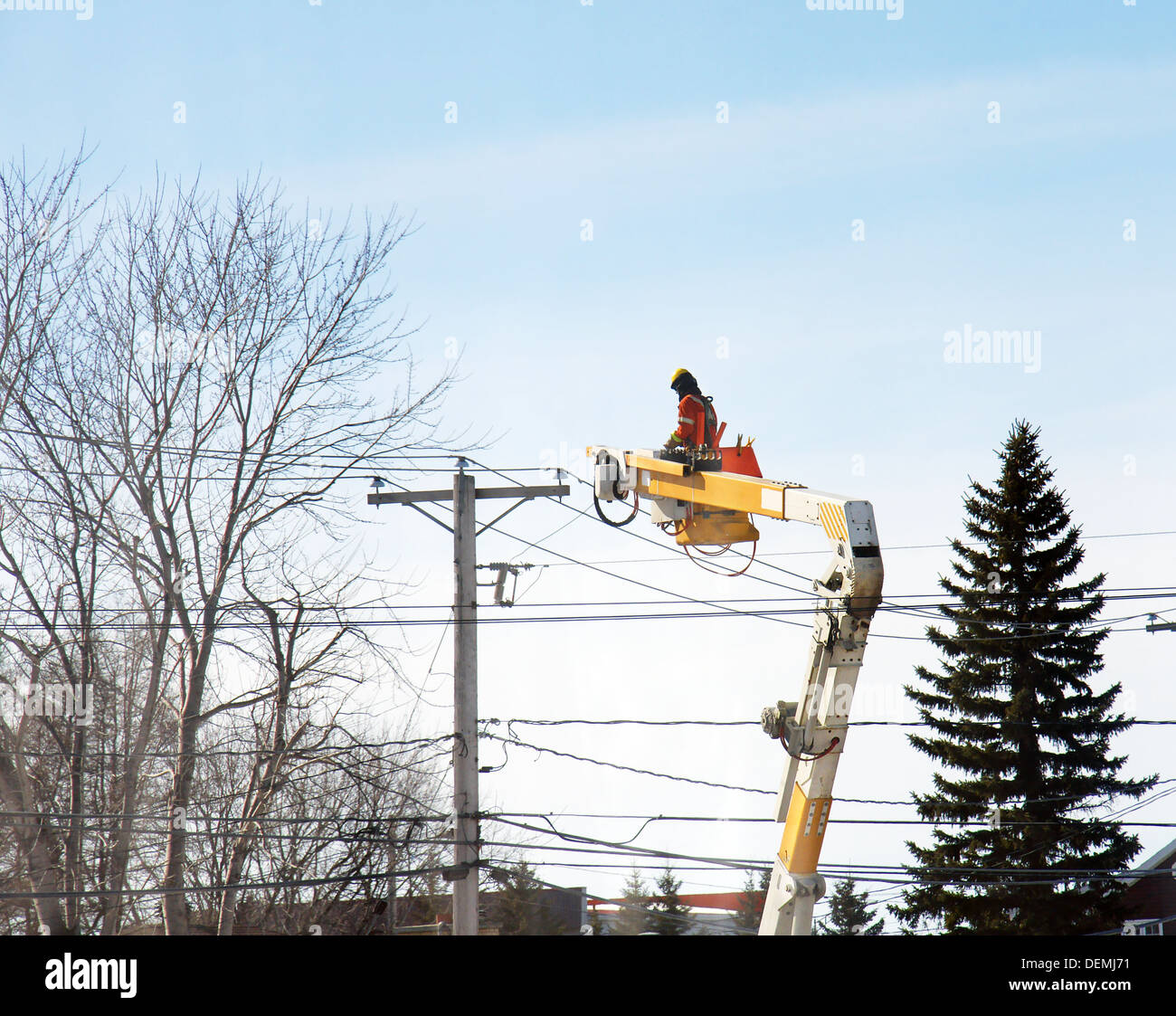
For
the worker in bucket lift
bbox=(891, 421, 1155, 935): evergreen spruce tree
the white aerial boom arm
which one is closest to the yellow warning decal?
the white aerial boom arm

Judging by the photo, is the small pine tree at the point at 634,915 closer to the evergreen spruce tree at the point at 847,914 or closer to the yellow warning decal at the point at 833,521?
the evergreen spruce tree at the point at 847,914

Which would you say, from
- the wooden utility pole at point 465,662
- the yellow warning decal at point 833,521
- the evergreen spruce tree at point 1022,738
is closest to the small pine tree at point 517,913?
the evergreen spruce tree at point 1022,738

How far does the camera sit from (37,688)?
17.2 meters

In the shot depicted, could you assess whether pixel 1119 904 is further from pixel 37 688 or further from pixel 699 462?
pixel 37 688

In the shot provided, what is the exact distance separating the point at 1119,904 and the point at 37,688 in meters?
23.9

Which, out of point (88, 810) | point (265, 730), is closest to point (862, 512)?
point (265, 730)

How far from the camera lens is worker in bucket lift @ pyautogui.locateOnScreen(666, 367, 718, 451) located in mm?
11109

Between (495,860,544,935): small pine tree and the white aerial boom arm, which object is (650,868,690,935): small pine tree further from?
the white aerial boom arm

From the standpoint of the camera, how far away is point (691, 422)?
36.5ft

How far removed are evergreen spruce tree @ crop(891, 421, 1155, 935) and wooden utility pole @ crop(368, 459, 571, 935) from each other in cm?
1447

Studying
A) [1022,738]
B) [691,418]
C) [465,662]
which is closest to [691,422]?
[691,418]

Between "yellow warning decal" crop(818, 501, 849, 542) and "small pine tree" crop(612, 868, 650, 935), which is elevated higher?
"yellow warning decal" crop(818, 501, 849, 542)

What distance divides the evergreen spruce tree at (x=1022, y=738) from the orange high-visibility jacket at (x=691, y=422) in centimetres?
1672

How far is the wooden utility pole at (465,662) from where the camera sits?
14.2 metres
